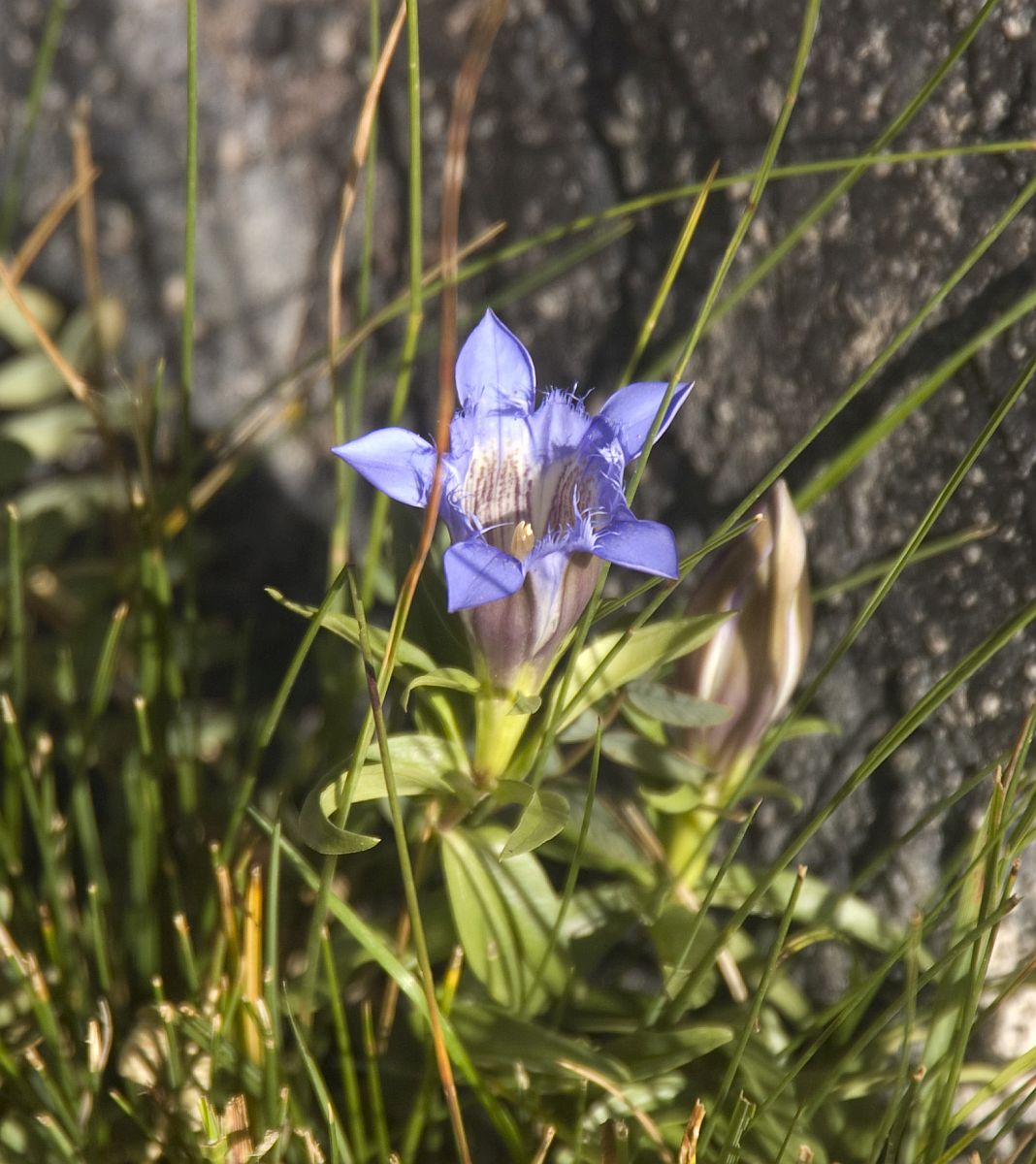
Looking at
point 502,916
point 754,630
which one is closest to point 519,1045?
point 502,916

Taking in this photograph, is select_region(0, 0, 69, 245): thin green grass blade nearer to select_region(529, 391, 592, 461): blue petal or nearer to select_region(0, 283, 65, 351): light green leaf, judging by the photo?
select_region(0, 283, 65, 351): light green leaf

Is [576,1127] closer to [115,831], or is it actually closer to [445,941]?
[445,941]

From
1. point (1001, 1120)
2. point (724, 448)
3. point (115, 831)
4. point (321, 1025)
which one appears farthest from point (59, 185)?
point (1001, 1120)

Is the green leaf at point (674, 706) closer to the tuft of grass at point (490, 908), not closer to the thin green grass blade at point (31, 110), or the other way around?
the tuft of grass at point (490, 908)

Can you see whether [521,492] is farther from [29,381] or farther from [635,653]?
[29,381]

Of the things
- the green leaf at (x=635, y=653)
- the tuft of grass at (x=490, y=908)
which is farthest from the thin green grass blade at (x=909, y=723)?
the green leaf at (x=635, y=653)
